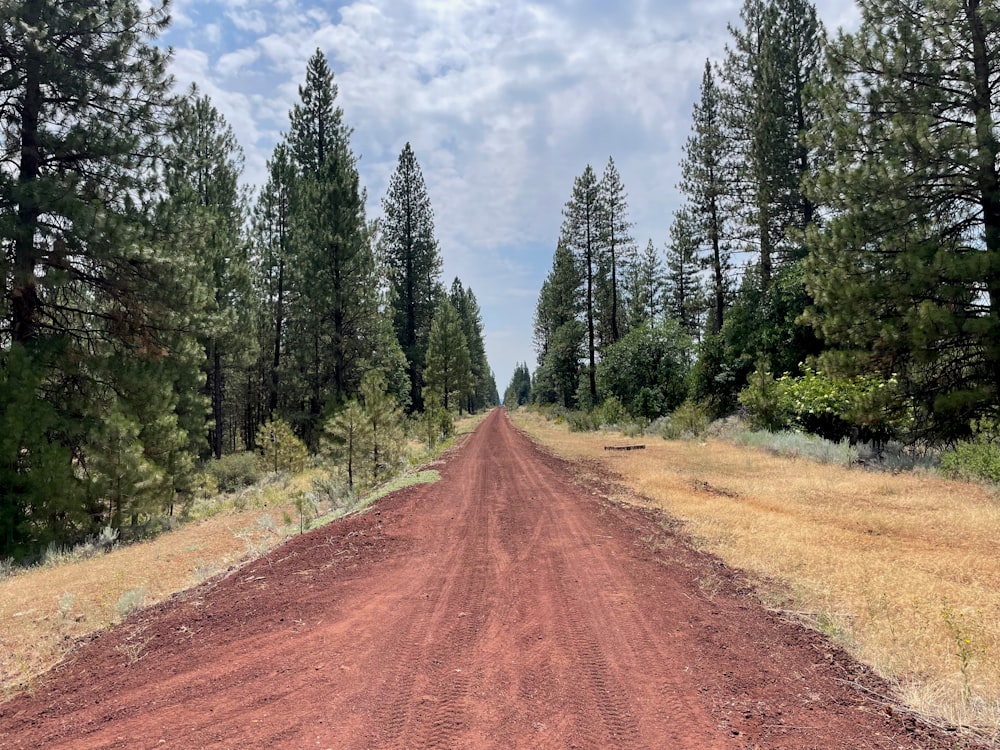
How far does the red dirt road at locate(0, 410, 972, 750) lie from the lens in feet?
8.87

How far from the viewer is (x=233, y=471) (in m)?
19.5

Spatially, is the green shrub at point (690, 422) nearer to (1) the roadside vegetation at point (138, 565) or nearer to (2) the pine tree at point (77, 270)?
(1) the roadside vegetation at point (138, 565)

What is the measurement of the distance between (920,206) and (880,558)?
9960 mm

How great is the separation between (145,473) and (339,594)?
8.34 m

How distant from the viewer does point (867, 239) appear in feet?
39.5

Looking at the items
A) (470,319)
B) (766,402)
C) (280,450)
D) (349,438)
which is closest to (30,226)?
(349,438)

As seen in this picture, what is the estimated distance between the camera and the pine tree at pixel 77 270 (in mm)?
9266

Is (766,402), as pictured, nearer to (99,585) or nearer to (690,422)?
(690,422)

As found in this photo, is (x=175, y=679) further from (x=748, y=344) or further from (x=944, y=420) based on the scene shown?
(x=748, y=344)

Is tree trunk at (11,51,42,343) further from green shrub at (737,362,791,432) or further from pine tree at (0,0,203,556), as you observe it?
green shrub at (737,362,791,432)

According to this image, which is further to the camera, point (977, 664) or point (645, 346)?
point (645, 346)

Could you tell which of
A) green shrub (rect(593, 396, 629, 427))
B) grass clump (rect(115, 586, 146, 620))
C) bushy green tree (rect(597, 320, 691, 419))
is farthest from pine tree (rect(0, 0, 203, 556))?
bushy green tree (rect(597, 320, 691, 419))

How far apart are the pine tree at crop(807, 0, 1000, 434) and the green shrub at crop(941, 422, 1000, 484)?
47.6 inches

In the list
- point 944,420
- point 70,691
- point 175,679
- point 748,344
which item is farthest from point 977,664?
point 748,344
